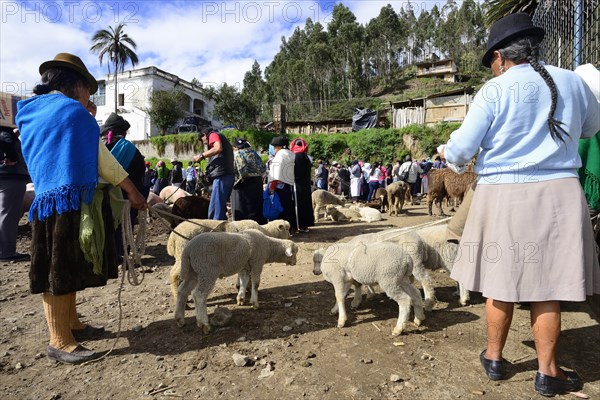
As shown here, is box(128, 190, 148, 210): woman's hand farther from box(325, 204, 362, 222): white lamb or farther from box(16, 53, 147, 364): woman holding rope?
box(325, 204, 362, 222): white lamb

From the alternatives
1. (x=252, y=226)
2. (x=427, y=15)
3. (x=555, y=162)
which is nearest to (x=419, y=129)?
(x=252, y=226)

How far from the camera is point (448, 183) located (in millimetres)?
10531

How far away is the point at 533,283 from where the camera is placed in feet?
7.36

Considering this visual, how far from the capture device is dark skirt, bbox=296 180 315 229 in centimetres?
813

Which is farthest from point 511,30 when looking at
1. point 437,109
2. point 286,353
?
point 437,109

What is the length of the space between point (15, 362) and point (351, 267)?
9.60 feet

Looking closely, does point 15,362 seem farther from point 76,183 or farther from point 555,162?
point 555,162

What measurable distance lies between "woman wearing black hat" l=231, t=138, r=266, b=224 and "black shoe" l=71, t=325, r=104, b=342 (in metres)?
3.57

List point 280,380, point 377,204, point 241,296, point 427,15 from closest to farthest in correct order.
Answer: point 280,380 < point 241,296 < point 377,204 < point 427,15

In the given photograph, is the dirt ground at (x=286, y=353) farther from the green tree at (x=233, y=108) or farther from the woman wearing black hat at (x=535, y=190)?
the green tree at (x=233, y=108)

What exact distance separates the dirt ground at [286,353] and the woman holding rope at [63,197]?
0.36 meters

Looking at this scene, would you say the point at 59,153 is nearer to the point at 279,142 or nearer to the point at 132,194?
the point at 132,194

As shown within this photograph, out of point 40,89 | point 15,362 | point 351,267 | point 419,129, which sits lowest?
point 15,362

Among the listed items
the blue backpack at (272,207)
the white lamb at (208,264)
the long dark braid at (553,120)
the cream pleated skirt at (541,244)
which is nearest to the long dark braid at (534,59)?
the long dark braid at (553,120)
